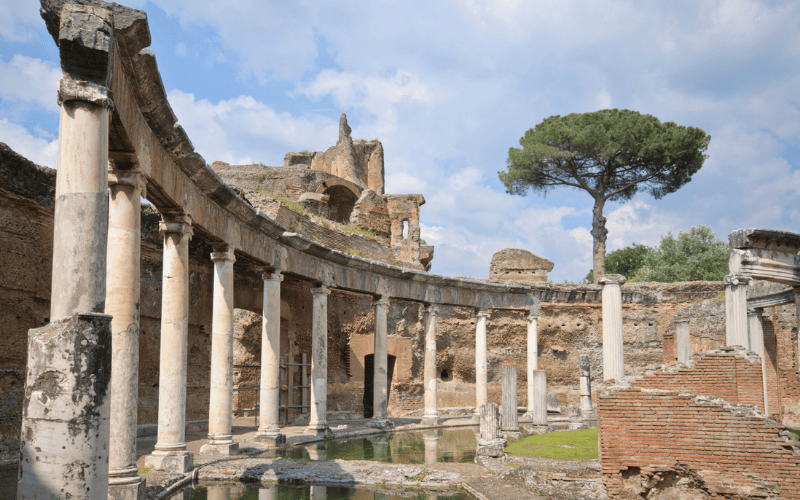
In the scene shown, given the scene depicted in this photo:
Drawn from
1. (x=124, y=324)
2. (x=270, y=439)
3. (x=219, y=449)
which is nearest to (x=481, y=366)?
(x=270, y=439)

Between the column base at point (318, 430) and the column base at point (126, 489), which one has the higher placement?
the column base at point (126, 489)

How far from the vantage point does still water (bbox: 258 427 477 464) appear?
1042cm

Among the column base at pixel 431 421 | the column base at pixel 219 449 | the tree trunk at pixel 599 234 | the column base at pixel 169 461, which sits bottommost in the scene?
the column base at pixel 431 421

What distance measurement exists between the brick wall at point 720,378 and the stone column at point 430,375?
8.37 m

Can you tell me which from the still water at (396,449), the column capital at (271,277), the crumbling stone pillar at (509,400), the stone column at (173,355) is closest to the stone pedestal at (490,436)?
A: the still water at (396,449)

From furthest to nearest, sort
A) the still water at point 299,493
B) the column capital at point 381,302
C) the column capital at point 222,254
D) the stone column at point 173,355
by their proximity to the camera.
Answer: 1. the column capital at point 381,302
2. the column capital at point 222,254
3. the stone column at point 173,355
4. the still water at point 299,493

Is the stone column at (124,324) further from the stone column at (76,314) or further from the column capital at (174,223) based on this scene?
the stone column at (76,314)

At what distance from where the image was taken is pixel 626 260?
127 feet

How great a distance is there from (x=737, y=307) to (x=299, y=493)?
9.91 metres

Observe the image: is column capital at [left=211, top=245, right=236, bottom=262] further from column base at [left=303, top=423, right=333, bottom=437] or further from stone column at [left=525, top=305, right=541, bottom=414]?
stone column at [left=525, top=305, right=541, bottom=414]

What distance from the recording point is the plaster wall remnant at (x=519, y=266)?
24.7m

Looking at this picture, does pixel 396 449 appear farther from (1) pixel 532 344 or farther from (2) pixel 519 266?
(2) pixel 519 266

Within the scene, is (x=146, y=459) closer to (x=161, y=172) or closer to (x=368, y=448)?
(x=161, y=172)

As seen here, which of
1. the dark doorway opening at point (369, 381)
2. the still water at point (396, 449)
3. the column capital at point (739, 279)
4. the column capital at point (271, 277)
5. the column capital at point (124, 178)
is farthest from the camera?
the dark doorway opening at point (369, 381)
